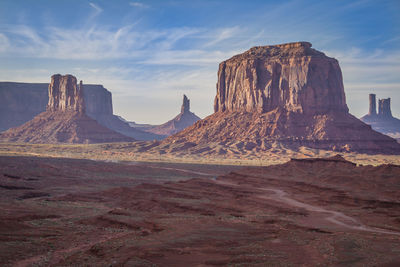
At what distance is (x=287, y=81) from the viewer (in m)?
123

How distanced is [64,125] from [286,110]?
80.3m

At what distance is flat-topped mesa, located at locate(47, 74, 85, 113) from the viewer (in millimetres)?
164375

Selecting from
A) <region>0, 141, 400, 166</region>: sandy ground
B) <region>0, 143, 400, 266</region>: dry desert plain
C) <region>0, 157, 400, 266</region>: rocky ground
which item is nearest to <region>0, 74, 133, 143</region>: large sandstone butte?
<region>0, 141, 400, 166</region>: sandy ground

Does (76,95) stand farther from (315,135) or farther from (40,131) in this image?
(315,135)

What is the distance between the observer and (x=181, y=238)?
22.0 meters

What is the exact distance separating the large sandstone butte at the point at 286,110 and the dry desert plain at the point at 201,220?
51068mm

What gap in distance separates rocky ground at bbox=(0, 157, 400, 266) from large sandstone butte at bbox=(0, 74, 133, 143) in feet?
306

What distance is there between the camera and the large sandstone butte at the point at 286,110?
111875 mm

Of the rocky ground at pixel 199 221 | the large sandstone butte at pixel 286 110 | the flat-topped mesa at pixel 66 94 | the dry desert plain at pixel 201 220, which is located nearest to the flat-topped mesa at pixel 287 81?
the large sandstone butte at pixel 286 110

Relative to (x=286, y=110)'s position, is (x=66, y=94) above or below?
above

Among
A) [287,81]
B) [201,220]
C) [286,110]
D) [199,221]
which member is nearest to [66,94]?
[287,81]

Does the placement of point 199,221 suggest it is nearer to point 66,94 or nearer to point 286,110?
point 286,110

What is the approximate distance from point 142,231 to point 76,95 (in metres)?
149

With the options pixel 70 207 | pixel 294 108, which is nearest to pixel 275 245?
pixel 70 207
